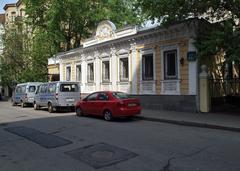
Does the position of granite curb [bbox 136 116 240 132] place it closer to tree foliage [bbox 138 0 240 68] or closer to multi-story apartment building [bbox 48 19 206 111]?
multi-story apartment building [bbox 48 19 206 111]

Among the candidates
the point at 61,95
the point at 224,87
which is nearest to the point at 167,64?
the point at 224,87

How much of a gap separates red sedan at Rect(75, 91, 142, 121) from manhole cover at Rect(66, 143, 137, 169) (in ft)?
18.3

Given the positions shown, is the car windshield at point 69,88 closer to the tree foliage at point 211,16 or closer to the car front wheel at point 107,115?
the car front wheel at point 107,115

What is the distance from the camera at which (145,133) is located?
11.3 m

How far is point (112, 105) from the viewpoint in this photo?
15.0 m

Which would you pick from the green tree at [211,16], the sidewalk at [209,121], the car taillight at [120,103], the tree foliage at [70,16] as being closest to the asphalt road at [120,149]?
the sidewalk at [209,121]

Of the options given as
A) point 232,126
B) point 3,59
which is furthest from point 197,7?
point 3,59

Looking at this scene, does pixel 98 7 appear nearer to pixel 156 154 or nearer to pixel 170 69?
pixel 170 69

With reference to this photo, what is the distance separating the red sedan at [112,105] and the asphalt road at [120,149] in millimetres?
2154

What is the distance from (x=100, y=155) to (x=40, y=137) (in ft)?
12.1

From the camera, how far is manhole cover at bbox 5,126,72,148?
32.2 feet

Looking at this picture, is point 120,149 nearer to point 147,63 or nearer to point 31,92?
point 147,63

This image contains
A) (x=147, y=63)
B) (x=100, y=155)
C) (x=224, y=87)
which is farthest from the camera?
(x=147, y=63)

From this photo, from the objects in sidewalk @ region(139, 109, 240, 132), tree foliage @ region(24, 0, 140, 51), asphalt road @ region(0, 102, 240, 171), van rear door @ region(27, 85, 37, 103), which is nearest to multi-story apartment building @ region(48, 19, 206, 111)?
sidewalk @ region(139, 109, 240, 132)
